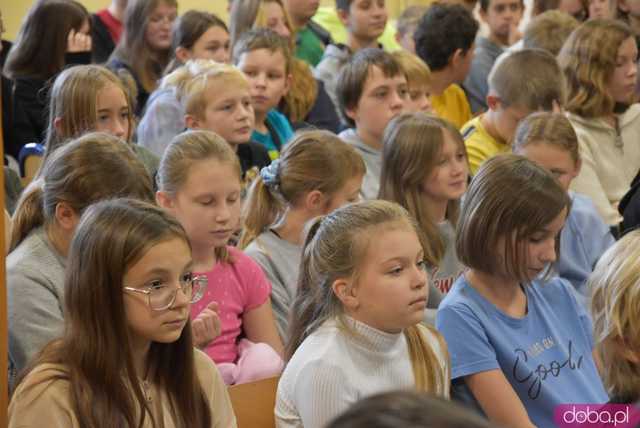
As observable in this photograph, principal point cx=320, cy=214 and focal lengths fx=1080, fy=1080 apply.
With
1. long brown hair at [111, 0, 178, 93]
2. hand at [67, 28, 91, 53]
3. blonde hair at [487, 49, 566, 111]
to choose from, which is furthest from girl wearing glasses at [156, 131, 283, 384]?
long brown hair at [111, 0, 178, 93]

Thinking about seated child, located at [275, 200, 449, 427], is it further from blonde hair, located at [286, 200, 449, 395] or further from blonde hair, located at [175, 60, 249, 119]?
blonde hair, located at [175, 60, 249, 119]

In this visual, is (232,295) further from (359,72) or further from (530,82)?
(530,82)

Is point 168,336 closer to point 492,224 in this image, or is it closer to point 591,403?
point 492,224

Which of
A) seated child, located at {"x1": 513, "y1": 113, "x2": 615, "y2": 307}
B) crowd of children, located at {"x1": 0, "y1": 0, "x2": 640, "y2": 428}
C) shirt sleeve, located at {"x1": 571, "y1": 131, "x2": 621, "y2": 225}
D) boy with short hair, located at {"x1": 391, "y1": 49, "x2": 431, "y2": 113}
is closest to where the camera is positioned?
crowd of children, located at {"x1": 0, "y1": 0, "x2": 640, "y2": 428}

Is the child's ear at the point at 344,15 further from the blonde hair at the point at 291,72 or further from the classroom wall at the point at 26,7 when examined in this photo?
the classroom wall at the point at 26,7

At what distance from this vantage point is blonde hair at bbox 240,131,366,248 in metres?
3.12

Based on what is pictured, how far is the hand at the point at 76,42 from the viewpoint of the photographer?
186 inches

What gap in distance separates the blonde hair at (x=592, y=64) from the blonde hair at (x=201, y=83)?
145 cm

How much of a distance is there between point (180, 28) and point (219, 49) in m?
0.20

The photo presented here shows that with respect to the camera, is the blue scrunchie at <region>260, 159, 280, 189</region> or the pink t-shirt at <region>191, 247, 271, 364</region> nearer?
the pink t-shirt at <region>191, 247, 271, 364</region>

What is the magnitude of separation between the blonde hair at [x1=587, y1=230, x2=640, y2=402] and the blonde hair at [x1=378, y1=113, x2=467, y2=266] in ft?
3.67

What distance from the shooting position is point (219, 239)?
2791mm

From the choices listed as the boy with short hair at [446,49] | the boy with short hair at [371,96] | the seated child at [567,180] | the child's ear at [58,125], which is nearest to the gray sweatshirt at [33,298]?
the child's ear at [58,125]

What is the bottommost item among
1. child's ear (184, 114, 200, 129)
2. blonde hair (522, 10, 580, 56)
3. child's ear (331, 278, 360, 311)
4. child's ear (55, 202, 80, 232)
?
child's ear (184, 114, 200, 129)
